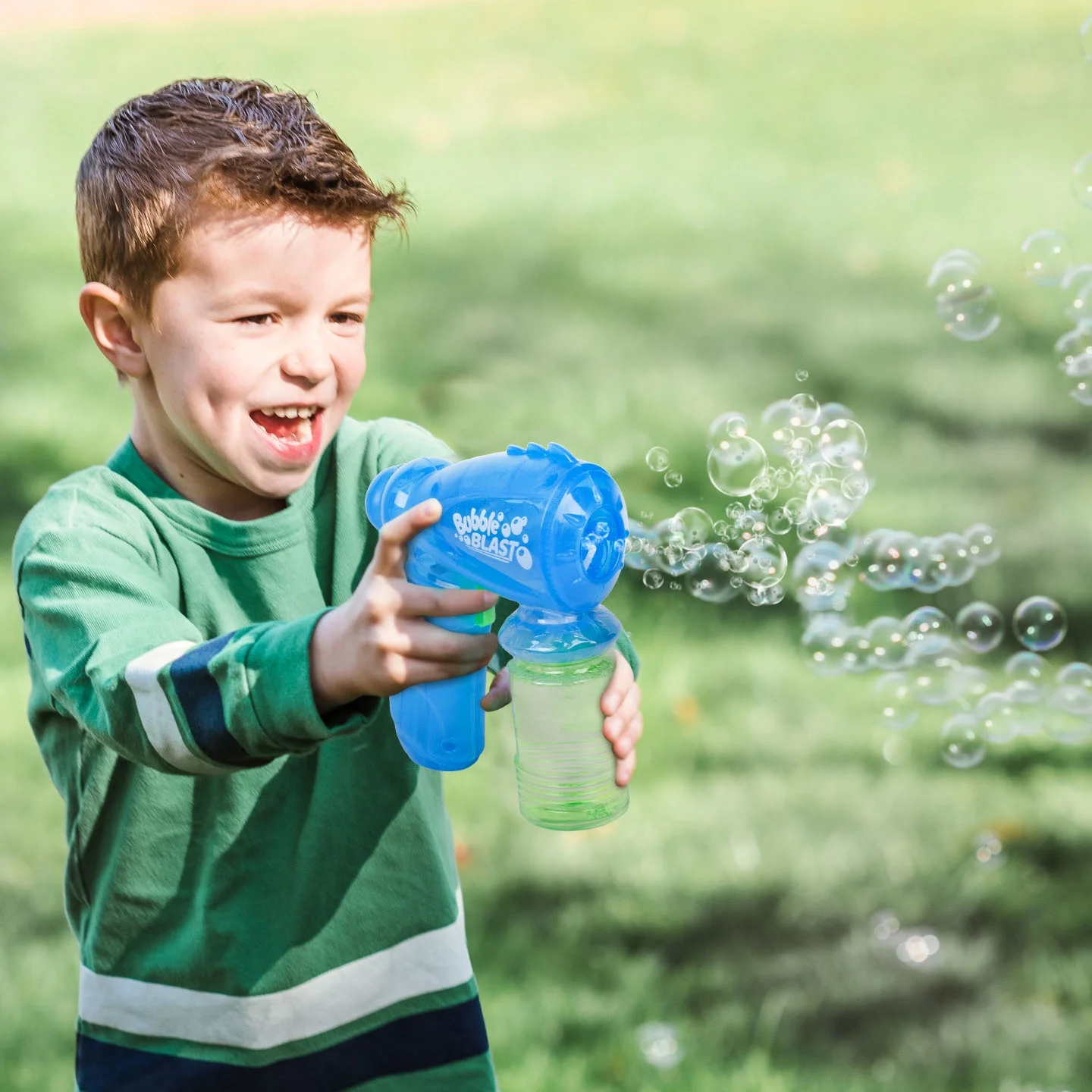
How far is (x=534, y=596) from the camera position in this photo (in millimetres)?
1510

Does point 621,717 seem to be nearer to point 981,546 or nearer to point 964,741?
point 964,741

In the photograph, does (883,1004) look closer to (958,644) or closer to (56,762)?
(958,644)

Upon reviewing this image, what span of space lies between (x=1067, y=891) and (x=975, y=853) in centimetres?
21

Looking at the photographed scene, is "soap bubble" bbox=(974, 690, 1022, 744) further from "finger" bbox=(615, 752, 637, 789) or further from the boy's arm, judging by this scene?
the boy's arm

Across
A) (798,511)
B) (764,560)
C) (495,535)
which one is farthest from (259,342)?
(798,511)

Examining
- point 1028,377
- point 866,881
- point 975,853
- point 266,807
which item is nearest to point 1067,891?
point 975,853

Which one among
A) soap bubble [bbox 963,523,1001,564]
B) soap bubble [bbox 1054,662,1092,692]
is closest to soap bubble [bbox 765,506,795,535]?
soap bubble [bbox 963,523,1001,564]

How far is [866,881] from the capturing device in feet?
11.1

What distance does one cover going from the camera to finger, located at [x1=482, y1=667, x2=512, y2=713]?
5.79 feet

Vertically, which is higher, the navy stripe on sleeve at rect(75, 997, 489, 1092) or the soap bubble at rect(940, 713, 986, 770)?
the soap bubble at rect(940, 713, 986, 770)

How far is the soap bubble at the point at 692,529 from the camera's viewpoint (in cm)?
263

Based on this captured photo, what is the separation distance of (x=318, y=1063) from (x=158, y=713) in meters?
0.71

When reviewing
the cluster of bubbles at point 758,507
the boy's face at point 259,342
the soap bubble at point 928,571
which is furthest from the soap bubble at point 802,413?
the boy's face at point 259,342

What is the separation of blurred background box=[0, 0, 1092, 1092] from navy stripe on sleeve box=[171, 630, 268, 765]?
879mm
